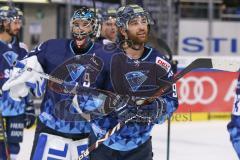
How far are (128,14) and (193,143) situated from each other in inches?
188

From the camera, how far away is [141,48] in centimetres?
300

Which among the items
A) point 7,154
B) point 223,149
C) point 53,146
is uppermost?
point 53,146

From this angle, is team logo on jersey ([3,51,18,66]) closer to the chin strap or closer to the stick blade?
the chin strap

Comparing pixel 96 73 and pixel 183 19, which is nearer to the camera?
pixel 96 73

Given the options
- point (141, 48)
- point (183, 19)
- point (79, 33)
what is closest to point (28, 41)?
point (183, 19)

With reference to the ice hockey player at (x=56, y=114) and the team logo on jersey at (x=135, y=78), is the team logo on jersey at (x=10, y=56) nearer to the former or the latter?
the ice hockey player at (x=56, y=114)

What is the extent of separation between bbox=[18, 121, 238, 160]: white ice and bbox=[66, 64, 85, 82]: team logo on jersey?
3088 mm

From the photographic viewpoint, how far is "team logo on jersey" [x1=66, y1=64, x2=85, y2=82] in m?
3.52

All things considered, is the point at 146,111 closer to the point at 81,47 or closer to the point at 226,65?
the point at 226,65

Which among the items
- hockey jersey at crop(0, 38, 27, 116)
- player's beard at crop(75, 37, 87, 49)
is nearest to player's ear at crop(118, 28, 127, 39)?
player's beard at crop(75, 37, 87, 49)

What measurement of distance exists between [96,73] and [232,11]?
970 cm

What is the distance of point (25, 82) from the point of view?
342cm

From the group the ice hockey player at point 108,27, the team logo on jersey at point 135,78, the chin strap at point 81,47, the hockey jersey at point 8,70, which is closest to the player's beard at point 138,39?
the team logo on jersey at point 135,78

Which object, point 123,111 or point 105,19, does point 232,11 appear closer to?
point 105,19
